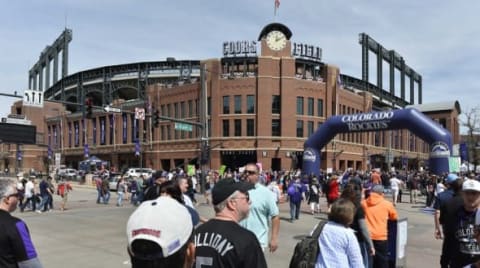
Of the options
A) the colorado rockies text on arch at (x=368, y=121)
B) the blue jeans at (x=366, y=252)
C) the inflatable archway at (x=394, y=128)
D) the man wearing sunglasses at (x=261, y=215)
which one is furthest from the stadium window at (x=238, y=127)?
the man wearing sunglasses at (x=261, y=215)

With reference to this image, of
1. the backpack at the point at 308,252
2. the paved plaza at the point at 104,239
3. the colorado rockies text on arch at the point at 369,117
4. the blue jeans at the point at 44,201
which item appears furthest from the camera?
the colorado rockies text on arch at the point at 369,117

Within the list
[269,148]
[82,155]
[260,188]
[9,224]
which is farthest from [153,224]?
[82,155]

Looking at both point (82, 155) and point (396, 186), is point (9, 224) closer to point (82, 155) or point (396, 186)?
point (396, 186)

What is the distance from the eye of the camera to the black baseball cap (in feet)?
10.7

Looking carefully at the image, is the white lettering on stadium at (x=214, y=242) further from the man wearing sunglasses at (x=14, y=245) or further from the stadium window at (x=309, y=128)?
the stadium window at (x=309, y=128)

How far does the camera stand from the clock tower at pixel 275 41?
51.1m

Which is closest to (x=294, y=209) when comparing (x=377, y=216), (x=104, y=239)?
(x=104, y=239)

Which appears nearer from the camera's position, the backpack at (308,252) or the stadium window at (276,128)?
the backpack at (308,252)

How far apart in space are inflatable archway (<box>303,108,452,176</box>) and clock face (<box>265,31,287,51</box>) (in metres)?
21.2

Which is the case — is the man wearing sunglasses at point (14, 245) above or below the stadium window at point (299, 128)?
below

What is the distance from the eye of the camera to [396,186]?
2322 cm

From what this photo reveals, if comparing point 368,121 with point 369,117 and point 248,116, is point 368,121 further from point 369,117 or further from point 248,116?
point 248,116

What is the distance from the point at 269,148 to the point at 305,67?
1327 centimetres

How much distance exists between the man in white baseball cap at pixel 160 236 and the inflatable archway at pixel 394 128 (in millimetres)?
25546
